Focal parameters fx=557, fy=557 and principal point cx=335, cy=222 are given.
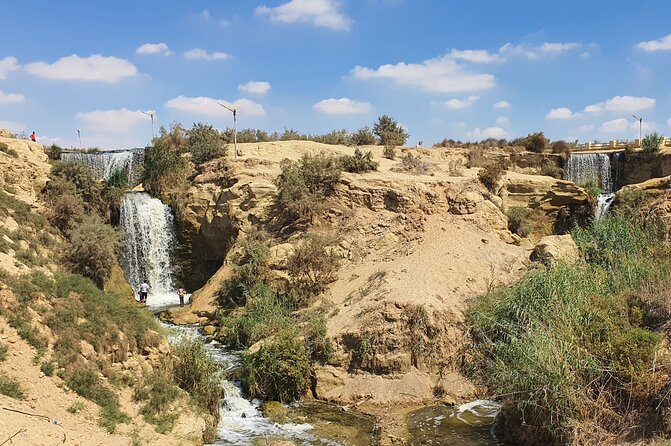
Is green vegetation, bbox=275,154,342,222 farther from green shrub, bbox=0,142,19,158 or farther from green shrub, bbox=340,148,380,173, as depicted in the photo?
green shrub, bbox=0,142,19,158

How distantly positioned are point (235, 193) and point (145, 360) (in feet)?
35.5

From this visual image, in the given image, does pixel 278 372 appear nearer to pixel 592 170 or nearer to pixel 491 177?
pixel 491 177

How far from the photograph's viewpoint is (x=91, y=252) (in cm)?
1798

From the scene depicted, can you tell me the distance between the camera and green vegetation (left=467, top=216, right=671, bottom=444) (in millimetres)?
9453

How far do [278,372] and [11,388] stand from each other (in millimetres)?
5465

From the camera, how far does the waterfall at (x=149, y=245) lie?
21.6 m

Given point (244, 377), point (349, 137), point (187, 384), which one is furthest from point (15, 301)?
point (349, 137)

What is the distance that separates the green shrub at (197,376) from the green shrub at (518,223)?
1476cm

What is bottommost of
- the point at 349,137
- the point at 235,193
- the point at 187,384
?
the point at 187,384

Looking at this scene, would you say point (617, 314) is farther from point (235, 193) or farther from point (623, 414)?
point (235, 193)

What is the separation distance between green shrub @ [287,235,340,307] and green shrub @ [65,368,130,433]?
761 cm

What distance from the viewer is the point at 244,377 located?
13328 millimetres

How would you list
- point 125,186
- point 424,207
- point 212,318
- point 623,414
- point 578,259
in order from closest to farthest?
point 623,414 → point 578,259 → point 212,318 → point 424,207 → point 125,186

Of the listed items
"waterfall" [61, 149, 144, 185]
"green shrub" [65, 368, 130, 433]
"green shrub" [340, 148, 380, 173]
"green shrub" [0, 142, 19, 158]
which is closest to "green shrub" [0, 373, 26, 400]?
"green shrub" [65, 368, 130, 433]
